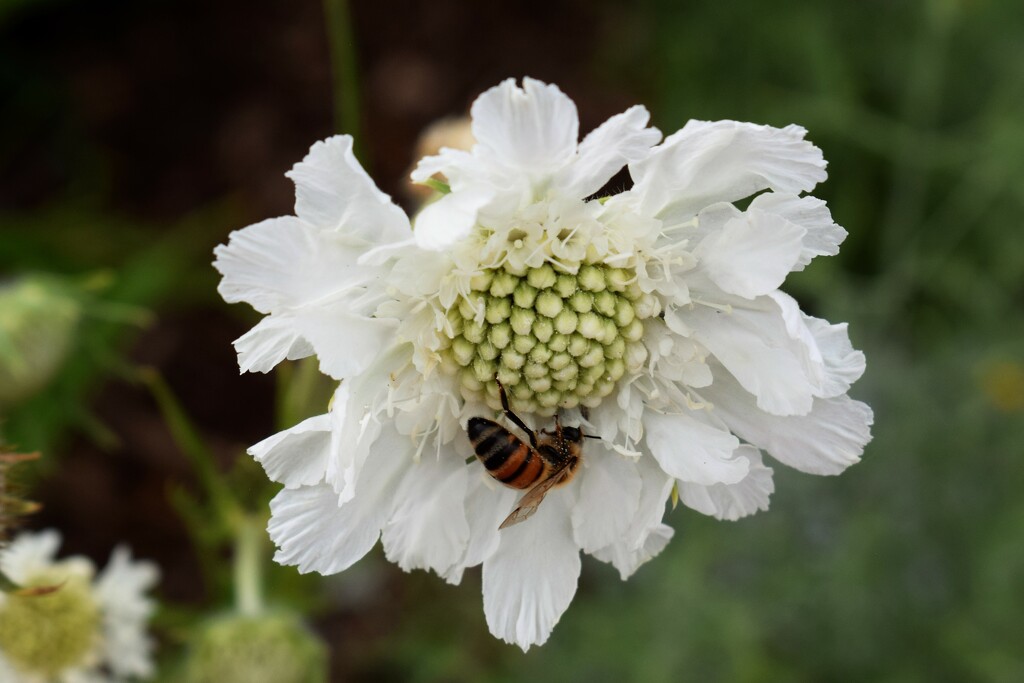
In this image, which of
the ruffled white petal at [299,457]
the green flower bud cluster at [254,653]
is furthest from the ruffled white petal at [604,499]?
the green flower bud cluster at [254,653]

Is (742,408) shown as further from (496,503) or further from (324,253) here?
(324,253)

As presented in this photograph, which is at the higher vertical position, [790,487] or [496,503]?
[496,503]

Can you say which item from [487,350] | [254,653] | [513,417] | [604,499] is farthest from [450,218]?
[254,653]

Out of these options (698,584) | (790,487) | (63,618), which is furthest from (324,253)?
(790,487)

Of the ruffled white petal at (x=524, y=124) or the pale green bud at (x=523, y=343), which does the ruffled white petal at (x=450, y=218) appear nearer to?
the ruffled white petal at (x=524, y=124)

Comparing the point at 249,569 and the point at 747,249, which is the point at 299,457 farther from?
the point at 249,569

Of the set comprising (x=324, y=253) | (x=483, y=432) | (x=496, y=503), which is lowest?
(x=496, y=503)
